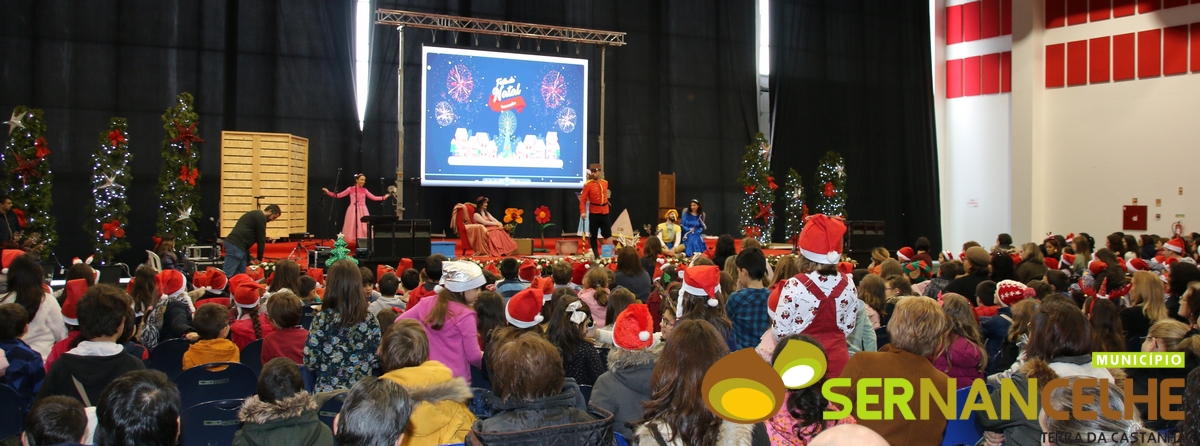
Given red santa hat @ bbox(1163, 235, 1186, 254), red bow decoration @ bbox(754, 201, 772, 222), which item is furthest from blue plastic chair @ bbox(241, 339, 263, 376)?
red bow decoration @ bbox(754, 201, 772, 222)

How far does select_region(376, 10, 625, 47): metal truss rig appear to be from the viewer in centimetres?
1276

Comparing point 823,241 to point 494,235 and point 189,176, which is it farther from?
point 189,176

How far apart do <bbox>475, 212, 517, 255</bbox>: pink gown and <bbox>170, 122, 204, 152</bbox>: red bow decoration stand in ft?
13.3

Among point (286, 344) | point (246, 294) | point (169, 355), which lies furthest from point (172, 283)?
point (286, 344)

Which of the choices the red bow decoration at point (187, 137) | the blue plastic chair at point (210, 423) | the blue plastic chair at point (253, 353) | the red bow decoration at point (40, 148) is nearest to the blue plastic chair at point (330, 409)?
the blue plastic chair at point (210, 423)

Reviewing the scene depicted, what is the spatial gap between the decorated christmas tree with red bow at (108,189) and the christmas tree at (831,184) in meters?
12.2

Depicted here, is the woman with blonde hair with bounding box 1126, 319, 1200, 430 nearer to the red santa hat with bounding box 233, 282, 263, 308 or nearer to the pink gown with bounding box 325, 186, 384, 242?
the red santa hat with bounding box 233, 282, 263, 308

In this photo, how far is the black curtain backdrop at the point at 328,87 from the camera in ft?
40.0

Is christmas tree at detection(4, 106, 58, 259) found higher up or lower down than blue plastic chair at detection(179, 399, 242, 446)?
higher up

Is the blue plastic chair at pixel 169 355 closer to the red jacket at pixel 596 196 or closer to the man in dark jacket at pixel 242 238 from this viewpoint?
the man in dark jacket at pixel 242 238

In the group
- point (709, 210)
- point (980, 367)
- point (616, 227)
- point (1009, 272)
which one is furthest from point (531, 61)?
point (980, 367)

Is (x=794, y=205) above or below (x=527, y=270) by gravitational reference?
above

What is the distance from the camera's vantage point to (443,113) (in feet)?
45.0

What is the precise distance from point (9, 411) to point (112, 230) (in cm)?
878
